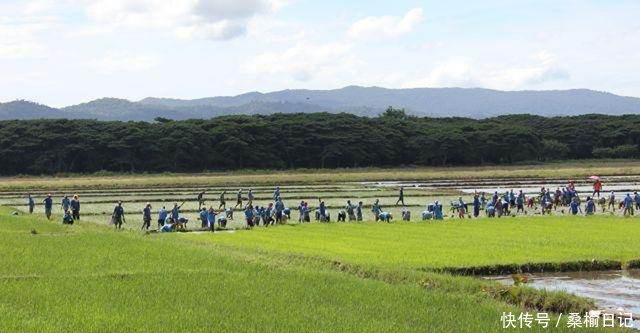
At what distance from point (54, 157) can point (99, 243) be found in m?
58.5

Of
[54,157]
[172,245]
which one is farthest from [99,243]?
[54,157]

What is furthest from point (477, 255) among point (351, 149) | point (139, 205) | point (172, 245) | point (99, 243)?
point (351, 149)

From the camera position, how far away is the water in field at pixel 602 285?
14277mm

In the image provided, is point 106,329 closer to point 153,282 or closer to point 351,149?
point 153,282

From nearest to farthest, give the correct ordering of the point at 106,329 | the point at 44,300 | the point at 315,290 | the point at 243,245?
the point at 106,329 < the point at 44,300 < the point at 315,290 < the point at 243,245

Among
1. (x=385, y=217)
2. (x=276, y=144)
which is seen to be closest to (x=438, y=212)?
(x=385, y=217)

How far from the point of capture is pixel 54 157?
75000 millimetres

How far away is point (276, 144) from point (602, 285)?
65922 mm

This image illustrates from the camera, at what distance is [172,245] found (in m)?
20.0

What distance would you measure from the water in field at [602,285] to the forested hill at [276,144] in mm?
61553

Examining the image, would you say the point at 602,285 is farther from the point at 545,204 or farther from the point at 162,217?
the point at 545,204

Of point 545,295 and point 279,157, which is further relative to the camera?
point 279,157

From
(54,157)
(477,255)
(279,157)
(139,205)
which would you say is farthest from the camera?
(279,157)

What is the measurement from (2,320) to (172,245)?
9.33 m
